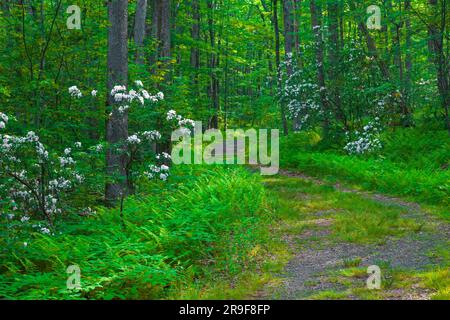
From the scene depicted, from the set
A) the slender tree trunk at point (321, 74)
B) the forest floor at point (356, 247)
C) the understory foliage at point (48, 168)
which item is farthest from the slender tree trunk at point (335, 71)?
the understory foliage at point (48, 168)

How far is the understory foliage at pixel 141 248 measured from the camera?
5441 millimetres

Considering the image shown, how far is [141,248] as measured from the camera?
6.42 metres

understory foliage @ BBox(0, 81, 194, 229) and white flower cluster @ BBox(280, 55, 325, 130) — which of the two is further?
white flower cluster @ BBox(280, 55, 325, 130)

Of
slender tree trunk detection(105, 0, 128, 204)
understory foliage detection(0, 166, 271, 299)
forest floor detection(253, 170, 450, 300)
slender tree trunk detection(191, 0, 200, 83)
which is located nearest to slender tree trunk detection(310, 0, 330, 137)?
forest floor detection(253, 170, 450, 300)

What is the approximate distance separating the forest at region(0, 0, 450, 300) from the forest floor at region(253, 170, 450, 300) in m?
0.04

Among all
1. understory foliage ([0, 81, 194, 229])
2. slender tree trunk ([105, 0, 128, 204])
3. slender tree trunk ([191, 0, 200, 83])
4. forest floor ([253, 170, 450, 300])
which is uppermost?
slender tree trunk ([191, 0, 200, 83])

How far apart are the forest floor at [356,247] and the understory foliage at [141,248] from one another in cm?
72

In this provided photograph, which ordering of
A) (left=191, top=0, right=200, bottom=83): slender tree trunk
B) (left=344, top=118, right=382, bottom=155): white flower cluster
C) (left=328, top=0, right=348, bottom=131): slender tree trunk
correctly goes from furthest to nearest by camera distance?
(left=191, top=0, right=200, bottom=83): slender tree trunk → (left=328, top=0, right=348, bottom=131): slender tree trunk → (left=344, top=118, right=382, bottom=155): white flower cluster

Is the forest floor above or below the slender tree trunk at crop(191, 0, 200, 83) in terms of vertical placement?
below

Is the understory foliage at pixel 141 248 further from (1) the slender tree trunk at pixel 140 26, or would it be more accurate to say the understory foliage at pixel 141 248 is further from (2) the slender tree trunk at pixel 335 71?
(2) the slender tree trunk at pixel 335 71

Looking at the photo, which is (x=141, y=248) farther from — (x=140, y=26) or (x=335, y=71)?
(x=335, y=71)

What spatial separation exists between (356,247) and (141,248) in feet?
10.9

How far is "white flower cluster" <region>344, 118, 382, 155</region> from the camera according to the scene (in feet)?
47.8

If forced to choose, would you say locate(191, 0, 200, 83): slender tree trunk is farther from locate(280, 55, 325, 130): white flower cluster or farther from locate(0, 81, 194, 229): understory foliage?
locate(0, 81, 194, 229): understory foliage
